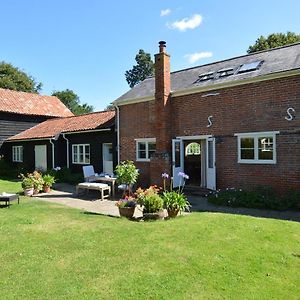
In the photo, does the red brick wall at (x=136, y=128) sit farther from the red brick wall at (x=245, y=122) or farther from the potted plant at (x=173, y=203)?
the potted plant at (x=173, y=203)

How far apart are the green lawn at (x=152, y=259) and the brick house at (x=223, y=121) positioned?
386 centimetres

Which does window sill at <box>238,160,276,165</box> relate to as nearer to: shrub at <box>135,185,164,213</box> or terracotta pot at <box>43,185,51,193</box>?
shrub at <box>135,185,164,213</box>

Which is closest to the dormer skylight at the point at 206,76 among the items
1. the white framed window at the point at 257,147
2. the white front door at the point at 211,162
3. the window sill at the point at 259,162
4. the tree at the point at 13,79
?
the white front door at the point at 211,162

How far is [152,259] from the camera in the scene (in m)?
6.02

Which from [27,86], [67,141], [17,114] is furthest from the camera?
[27,86]

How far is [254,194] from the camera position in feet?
37.9

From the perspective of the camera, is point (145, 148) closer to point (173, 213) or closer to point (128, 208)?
point (128, 208)

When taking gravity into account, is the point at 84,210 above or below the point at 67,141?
below

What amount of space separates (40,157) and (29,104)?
7.63 meters

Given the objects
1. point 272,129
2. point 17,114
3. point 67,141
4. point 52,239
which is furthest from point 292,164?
point 17,114

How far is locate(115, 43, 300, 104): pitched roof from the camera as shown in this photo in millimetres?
12351

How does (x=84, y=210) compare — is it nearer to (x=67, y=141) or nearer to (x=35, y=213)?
(x=35, y=213)

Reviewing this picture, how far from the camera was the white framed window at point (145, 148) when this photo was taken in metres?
16.1

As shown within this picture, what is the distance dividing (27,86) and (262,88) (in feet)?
152
